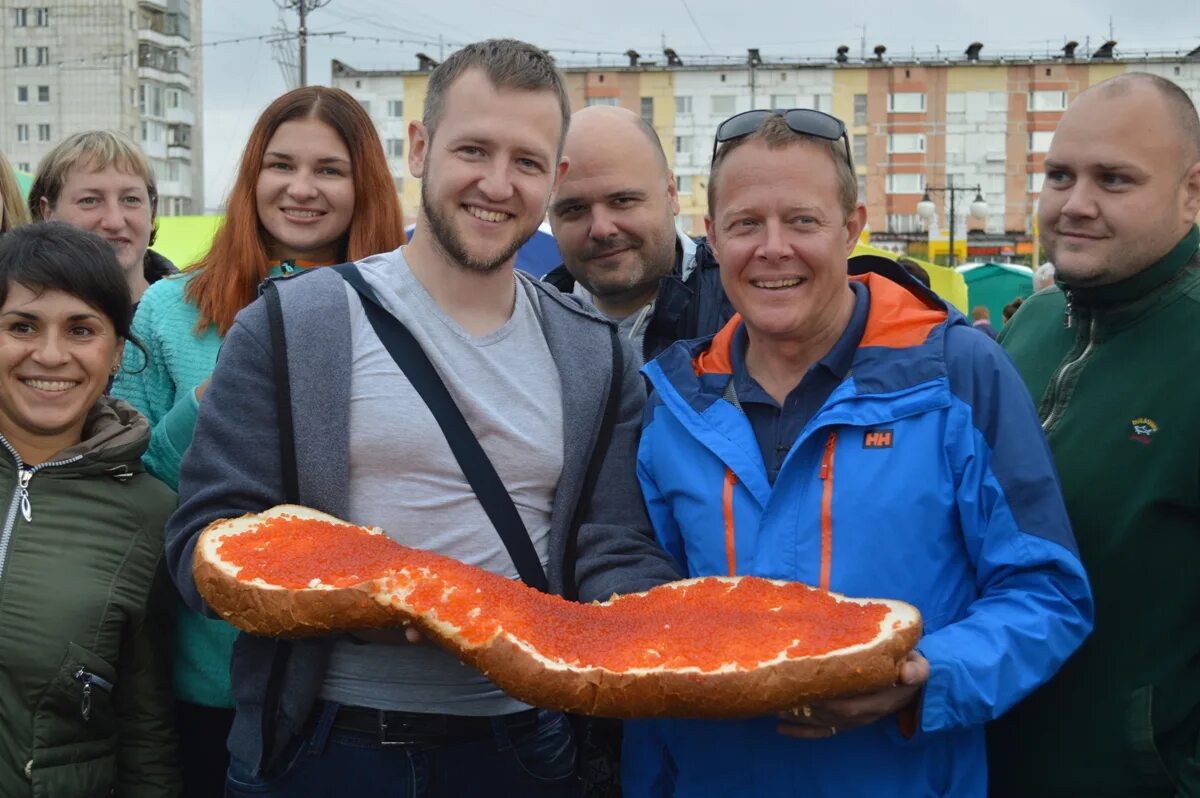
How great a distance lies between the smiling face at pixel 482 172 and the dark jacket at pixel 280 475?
36 cm

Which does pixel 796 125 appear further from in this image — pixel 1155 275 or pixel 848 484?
pixel 1155 275

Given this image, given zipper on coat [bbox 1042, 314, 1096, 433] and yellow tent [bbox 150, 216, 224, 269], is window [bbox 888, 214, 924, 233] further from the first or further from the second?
zipper on coat [bbox 1042, 314, 1096, 433]

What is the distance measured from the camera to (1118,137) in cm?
322

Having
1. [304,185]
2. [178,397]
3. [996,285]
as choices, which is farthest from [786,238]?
[996,285]

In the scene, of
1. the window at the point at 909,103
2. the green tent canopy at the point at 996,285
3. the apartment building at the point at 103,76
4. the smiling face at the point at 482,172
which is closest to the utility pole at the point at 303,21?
the green tent canopy at the point at 996,285

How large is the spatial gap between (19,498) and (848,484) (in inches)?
93.0

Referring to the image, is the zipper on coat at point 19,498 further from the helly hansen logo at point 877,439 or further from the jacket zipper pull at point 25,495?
the helly hansen logo at point 877,439

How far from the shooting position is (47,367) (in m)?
3.40

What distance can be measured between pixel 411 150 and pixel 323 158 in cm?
83

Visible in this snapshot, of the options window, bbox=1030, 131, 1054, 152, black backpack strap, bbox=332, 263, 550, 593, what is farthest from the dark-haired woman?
window, bbox=1030, 131, 1054, 152

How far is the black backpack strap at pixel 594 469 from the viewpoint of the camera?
10.3ft

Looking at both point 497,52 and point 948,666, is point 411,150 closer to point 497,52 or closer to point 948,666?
point 497,52

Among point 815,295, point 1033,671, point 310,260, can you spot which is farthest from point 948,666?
point 310,260

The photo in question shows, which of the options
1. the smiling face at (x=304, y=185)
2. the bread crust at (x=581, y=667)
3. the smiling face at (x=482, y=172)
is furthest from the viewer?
the smiling face at (x=304, y=185)
